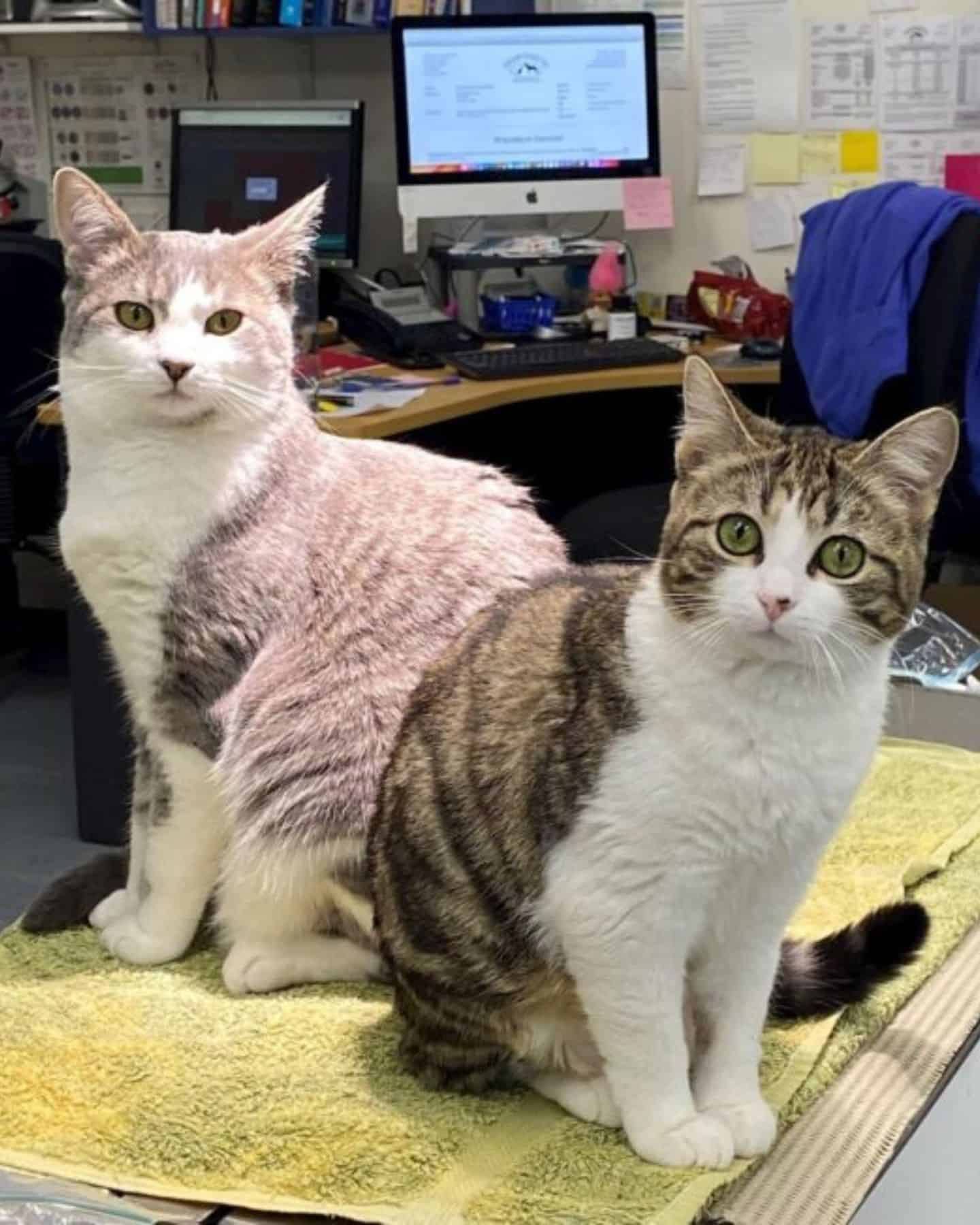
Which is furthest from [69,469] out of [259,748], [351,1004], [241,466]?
[351,1004]

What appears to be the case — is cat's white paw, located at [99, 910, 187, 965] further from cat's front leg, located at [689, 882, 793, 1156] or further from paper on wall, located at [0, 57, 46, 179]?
paper on wall, located at [0, 57, 46, 179]

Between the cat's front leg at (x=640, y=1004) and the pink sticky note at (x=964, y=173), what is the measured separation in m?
2.62

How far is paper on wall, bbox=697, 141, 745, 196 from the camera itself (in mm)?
3561

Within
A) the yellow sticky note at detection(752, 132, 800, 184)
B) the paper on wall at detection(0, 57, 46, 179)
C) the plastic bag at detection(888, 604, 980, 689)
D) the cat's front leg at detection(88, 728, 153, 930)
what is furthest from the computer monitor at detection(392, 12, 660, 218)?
the cat's front leg at detection(88, 728, 153, 930)

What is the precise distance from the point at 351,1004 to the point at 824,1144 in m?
0.39

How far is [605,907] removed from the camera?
98 cm

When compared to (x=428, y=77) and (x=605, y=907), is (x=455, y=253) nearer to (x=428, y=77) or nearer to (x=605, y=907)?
(x=428, y=77)

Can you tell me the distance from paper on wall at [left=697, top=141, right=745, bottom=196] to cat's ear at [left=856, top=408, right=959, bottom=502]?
107 inches

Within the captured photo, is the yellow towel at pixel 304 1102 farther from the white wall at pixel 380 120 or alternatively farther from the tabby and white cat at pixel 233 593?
the white wall at pixel 380 120

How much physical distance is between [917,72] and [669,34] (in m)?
0.55

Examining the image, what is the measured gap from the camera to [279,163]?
11.3 feet

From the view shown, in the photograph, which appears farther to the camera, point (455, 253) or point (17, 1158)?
point (455, 253)

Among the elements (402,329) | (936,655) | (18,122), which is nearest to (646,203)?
(402,329)

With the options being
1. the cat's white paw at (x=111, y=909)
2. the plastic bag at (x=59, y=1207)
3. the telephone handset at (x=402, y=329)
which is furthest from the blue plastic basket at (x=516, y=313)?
the plastic bag at (x=59, y=1207)
